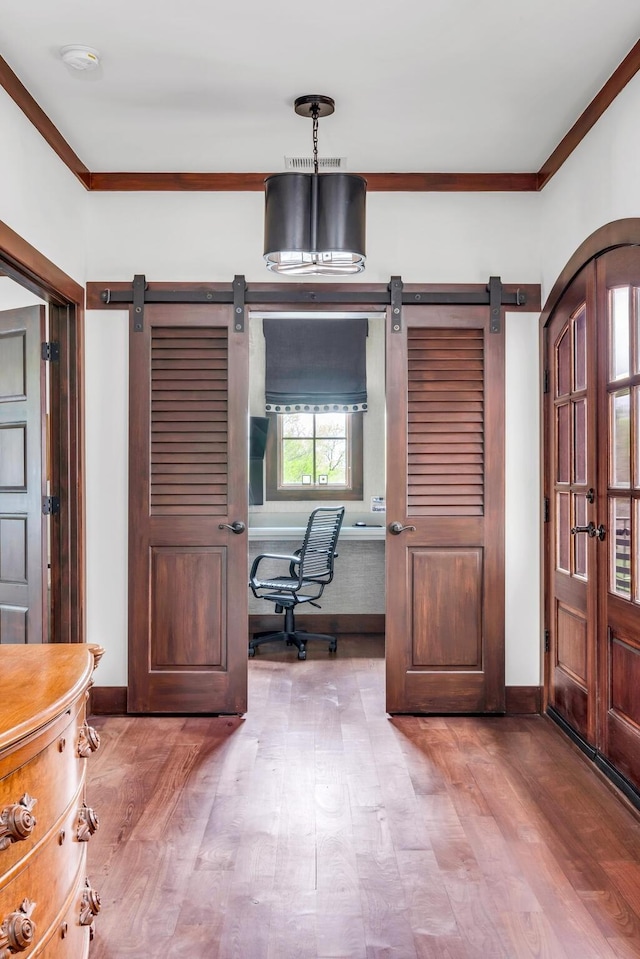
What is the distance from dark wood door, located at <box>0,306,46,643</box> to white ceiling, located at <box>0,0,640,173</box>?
3.18ft

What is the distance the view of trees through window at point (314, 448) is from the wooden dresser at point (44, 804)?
445 centimetres

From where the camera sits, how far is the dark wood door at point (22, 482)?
11.7 ft

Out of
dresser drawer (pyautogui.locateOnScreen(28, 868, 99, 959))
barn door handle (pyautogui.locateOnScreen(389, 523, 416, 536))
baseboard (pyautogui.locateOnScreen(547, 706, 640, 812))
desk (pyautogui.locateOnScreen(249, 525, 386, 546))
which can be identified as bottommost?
baseboard (pyautogui.locateOnScreen(547, 706, 640, 812))

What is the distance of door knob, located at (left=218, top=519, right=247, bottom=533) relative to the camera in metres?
3.88

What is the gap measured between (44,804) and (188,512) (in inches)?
99.8

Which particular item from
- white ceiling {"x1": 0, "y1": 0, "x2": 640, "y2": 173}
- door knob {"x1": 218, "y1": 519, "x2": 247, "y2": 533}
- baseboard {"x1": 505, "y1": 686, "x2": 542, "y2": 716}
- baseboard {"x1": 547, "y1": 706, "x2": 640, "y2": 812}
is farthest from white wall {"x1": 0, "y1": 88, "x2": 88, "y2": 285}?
baseboard {"x1": 547, "y1": 706, "x2": 640, "y2": 812}

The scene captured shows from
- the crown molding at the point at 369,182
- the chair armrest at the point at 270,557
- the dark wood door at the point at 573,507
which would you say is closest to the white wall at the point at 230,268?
the crown molding at the point at 369,182

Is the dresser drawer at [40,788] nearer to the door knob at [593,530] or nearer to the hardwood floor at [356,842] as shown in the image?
the hardwood floor at [356,842]

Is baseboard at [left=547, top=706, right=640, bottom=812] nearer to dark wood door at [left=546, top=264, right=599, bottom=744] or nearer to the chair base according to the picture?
dark wood door at [left=546, top=264, right=599, bottom=744]

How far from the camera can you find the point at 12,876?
127cm

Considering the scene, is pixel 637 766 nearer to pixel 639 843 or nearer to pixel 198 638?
pixel 639 843

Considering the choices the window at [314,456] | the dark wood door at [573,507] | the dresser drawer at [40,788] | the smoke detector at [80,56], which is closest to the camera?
the dresser drawer at [40,788]

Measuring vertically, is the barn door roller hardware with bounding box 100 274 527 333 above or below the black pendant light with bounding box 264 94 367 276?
below

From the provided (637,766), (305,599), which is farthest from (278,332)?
(637,766)
